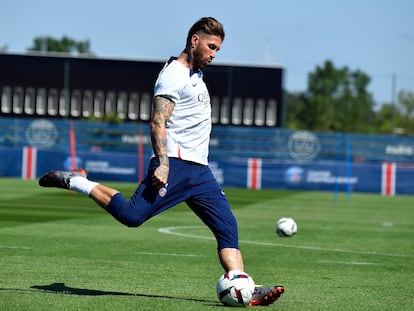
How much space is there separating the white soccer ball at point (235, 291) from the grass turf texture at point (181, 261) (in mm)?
114

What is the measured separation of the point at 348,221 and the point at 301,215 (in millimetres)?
1887

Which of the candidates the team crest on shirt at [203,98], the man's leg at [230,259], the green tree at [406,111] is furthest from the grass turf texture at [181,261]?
the green tree at [406,111]

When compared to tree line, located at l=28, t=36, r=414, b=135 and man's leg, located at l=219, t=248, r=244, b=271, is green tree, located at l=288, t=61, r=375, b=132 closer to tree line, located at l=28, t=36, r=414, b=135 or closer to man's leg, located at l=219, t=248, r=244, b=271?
tree line, located at l=28, t=36, r=414, b=135

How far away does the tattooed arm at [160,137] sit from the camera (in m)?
9.30

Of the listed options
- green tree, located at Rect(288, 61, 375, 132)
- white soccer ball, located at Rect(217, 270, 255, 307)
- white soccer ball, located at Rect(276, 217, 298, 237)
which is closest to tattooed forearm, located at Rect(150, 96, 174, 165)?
white soccer ball, located at Rect(217, 270, 255, 307)

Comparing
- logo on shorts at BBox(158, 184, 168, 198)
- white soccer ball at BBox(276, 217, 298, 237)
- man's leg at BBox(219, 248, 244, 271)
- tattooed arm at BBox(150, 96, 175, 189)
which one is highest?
tattooed arm at BBox(150, 96, 175, 189)

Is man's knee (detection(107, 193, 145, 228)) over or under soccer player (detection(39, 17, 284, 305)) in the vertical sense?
under

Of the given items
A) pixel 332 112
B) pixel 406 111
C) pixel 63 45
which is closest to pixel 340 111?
pixel 332 112

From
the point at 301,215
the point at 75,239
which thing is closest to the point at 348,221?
the point at 301,215

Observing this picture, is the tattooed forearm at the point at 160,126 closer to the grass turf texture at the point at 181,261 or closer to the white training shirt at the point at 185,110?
the white training shirt at the point at 185,110

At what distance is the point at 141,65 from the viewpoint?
187ft

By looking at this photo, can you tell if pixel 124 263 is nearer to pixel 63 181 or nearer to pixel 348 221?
pixel 63 181

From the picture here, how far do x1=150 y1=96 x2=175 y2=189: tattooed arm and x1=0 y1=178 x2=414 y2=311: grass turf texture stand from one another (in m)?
1.04

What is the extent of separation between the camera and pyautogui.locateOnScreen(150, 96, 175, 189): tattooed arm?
366 inches
